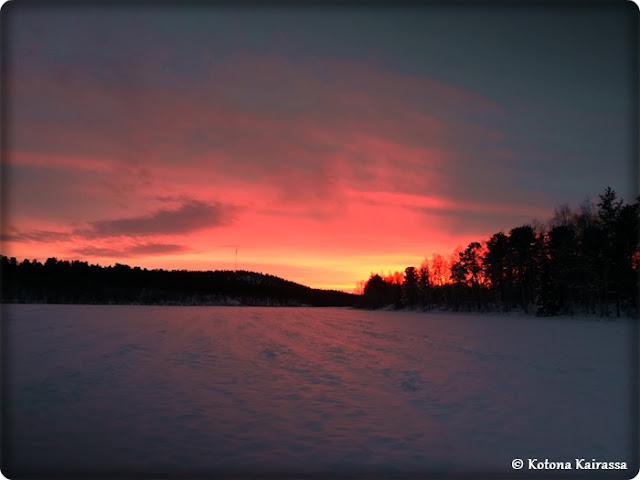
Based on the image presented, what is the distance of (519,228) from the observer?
6744 cm

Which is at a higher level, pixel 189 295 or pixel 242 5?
pixel 242 5

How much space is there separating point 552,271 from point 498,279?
2374cm

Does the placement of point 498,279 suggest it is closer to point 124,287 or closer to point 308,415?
point 308,415

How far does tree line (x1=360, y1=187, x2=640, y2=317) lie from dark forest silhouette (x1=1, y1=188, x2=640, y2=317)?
4.4 inches

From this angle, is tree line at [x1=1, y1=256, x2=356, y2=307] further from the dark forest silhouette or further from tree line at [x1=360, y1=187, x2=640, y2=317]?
tree line at [x1=360, y1=187, x2=640, y2=317]

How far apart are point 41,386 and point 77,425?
368 cm

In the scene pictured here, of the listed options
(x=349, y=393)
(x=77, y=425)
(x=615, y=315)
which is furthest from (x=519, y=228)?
(x=77, y=425)

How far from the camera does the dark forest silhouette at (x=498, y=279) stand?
3644cm

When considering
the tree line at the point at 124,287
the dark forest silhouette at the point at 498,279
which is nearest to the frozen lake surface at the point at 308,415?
the dark forest silhouette at the point at 498,279

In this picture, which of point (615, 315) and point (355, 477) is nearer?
point (355, 477)

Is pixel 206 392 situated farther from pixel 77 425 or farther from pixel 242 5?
pixel 242 5

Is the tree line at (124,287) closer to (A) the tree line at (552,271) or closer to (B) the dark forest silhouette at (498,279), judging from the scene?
(B) the dark forest silhouette at (498,279)

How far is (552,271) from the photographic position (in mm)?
52000

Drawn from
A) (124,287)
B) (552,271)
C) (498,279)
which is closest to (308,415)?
(552,271)
